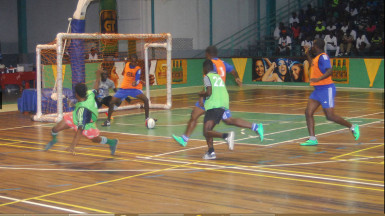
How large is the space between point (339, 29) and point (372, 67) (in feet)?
14.3

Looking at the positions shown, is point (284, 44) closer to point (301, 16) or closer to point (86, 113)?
point (301, 16)

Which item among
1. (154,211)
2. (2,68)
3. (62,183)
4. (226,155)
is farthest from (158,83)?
(154,211)

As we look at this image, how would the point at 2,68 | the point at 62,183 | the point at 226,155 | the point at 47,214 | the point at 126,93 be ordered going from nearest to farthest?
the point at 47,214, the point at 62,183, the point at 226,155, the point at 126,93, the point at 2,68

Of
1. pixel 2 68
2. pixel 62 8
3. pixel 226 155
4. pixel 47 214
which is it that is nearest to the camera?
pixel 47 214

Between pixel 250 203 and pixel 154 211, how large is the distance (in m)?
1.20

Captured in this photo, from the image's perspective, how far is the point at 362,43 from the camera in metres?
28.4

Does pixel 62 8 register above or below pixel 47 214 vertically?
above

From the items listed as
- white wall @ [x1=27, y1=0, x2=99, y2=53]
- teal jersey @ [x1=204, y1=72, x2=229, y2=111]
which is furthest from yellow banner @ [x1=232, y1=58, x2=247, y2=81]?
teal jersey @ [x1=204, y1=72, x2=229, y2=111]

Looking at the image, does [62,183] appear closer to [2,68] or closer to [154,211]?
[154,211]

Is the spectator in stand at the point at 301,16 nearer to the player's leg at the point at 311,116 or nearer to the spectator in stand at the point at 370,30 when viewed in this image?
the spectator in stand at the point at 370,30

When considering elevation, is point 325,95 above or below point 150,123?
above

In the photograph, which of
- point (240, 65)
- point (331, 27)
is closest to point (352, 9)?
point (331, 27)

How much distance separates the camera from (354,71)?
27.5m

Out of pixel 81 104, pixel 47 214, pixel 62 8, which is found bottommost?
pixel 47 214
